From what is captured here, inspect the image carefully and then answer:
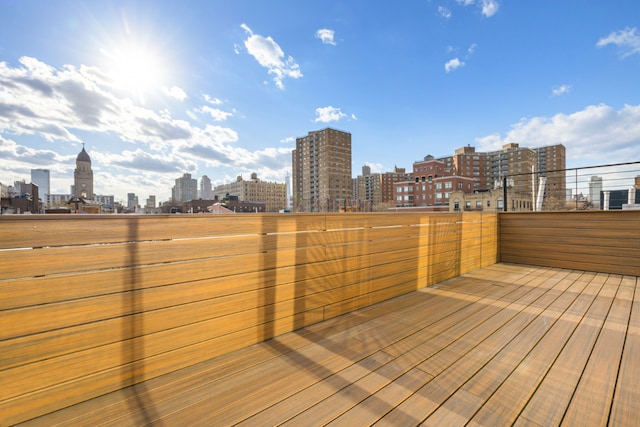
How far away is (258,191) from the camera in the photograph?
8150 centimetres

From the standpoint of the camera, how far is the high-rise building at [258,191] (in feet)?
261

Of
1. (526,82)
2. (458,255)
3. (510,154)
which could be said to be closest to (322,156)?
(510,154)

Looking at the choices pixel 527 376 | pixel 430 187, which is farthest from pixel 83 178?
pixel 430 187

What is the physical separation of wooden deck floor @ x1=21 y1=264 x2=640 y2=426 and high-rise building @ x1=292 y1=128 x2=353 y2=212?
6611cm

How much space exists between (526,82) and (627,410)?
20.8 m

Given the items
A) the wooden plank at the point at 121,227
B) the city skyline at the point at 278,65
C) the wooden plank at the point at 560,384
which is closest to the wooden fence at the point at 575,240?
the city skyline at the point at 278,65

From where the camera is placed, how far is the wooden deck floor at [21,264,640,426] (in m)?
1.11

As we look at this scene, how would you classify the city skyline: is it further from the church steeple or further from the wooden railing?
the church steeple

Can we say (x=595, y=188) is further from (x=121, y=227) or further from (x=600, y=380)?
(x=121, y=227)

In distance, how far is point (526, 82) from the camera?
53.5ft

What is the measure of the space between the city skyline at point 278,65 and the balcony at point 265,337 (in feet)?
14.4

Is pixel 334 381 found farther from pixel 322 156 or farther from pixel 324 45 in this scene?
pixel 322 156

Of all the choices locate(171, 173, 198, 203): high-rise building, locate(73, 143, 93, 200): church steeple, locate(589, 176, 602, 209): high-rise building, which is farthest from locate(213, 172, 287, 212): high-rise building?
locate(589, 176, 602, 209): high-rise building

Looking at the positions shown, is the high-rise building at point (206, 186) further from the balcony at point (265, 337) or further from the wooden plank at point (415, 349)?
the wooden plank at point (415, 349)
